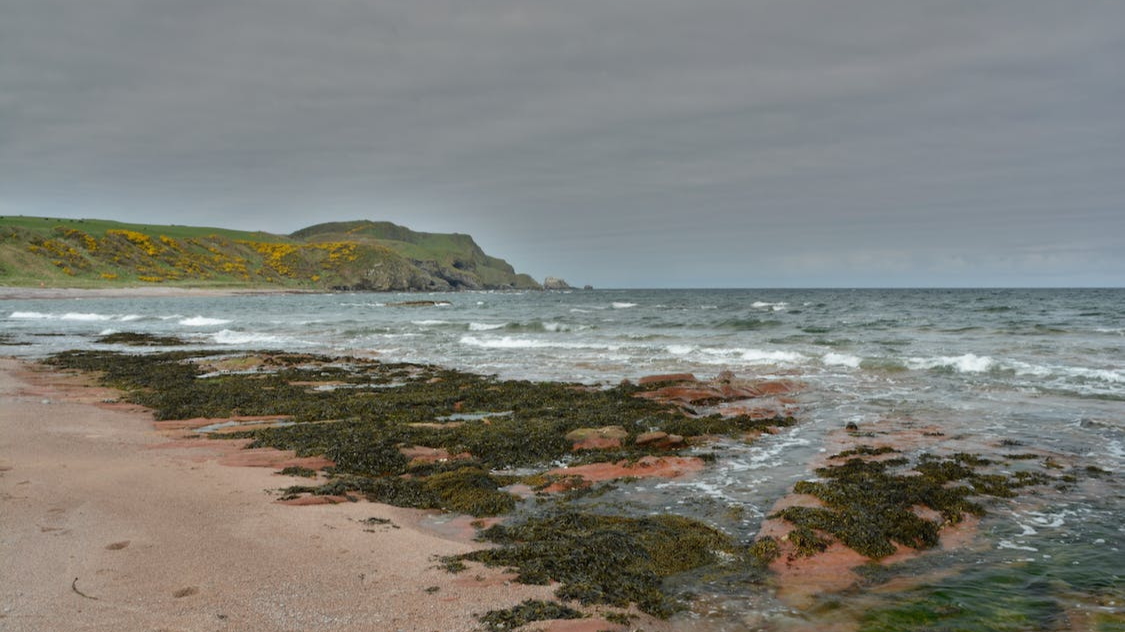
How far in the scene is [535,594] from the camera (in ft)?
19.3

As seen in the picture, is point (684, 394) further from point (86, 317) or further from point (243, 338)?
point (86, 317)

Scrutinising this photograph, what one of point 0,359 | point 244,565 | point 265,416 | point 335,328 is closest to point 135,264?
point 335,328

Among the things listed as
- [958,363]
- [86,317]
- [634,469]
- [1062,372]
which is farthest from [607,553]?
[86,317]

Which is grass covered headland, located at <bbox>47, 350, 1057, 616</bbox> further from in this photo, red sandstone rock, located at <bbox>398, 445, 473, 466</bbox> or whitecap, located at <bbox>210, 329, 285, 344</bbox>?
whitecap, located at <bbox>210, 329, 285, 344</bbox>

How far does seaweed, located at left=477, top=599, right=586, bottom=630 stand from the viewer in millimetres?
5305

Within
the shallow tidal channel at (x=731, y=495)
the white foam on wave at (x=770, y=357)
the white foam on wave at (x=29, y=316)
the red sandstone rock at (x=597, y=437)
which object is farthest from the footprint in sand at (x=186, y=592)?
the white foam on wave at (x=29, y=316)

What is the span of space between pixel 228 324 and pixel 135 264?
10442 centimetres

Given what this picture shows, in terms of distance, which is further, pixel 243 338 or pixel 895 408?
pixel 243 338

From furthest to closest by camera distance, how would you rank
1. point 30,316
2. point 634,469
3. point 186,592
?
1. point 30,316
2. point 634,469
3. point 186,592

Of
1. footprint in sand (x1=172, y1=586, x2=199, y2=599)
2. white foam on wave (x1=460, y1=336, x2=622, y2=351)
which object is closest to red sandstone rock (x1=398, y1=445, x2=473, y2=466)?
footprint in sand (x1=172, y1=586, x2=199, y2=599)

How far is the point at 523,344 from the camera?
36.1 metres

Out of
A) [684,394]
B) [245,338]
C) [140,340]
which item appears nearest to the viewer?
[684,394]

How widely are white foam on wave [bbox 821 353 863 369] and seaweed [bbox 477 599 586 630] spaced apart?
2224 centimetres

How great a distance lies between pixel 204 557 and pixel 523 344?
29724mm
